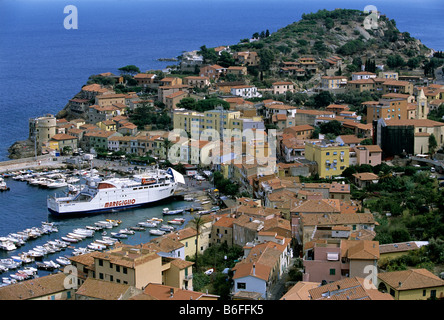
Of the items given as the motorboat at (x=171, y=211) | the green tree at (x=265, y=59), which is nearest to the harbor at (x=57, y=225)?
the motorboat at (x=171, y=211)

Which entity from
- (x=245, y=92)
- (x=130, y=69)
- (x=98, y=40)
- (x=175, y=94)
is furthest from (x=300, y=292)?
(x=98, y=40)

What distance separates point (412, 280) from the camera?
988 centimetres

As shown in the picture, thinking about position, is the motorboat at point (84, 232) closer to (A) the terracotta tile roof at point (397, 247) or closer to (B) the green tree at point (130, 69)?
(A) the terracotta tile roof at point (397, 247)

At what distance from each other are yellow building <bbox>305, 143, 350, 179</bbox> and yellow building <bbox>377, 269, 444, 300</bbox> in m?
9.84

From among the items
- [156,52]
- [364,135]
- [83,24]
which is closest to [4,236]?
[364,135]

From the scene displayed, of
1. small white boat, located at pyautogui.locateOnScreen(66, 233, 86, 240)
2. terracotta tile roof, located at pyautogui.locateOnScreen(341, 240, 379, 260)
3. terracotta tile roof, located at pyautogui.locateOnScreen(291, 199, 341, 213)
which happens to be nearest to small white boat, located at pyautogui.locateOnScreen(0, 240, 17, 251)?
small white boat, located at pyautogui.locateOnScreen(66, 233, 86, 240)

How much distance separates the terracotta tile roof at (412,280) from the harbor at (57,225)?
302 inches

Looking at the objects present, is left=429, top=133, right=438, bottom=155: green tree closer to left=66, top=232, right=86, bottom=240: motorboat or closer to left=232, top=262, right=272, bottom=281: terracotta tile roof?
left=66, top=232, right=86, bottom=240: motorboat

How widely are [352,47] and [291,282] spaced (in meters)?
27.7

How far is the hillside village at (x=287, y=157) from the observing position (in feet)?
35.8

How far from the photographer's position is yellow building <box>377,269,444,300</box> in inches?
383

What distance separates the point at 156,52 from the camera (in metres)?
61.2
